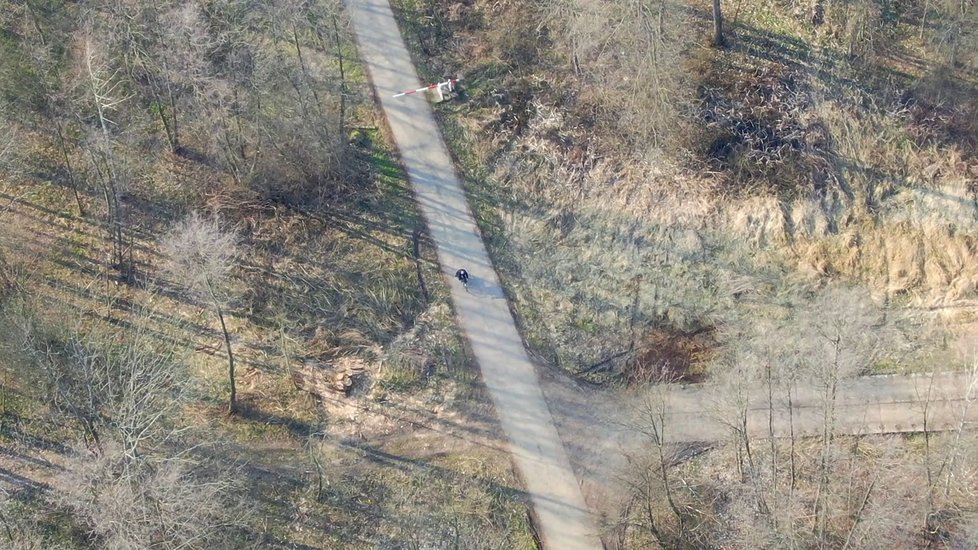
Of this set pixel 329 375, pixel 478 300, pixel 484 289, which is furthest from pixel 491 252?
pixel 329 375

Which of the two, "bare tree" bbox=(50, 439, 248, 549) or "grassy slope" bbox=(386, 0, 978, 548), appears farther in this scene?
"grassy slope" bbox=(386, 0, 978, 548)

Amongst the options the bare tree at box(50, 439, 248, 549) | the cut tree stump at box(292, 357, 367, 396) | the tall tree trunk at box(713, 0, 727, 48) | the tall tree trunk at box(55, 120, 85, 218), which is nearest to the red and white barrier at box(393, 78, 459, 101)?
the tall tree trunk at box(713, 0, 727, 48)

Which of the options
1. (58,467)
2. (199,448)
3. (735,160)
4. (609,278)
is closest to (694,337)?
(609,278)

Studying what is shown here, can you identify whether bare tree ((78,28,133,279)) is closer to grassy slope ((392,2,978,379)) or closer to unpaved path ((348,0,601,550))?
unpaved path ((348,0,601,550))

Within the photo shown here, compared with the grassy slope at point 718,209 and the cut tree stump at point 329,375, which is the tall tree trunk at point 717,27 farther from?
the cut tree stump at point 329,375

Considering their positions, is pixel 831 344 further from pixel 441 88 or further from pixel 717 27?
pixel 441 88

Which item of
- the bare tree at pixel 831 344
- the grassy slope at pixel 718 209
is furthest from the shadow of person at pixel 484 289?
the bare tree at pixel 831 344
